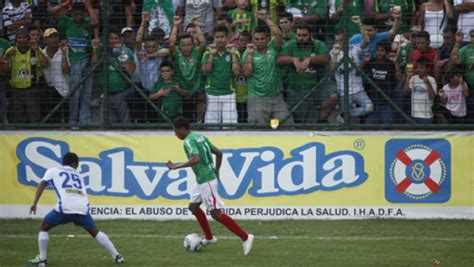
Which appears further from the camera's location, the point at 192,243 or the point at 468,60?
the point at 468,60

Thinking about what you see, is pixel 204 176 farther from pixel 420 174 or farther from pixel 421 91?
pixel 421 91

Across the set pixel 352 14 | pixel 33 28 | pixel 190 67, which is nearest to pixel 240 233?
pixel 190 67

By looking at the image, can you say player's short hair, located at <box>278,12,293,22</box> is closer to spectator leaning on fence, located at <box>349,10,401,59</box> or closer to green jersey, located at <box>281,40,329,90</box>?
green jersey, located at <box>281,40,329,90</box>

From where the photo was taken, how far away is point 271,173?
1667 centimetres

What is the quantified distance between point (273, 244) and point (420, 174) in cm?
397

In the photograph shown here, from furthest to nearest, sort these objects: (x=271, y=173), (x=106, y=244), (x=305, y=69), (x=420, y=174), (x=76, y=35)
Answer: (x=76, y=35) < (x=305, y=69) < (x=271, y=173) < (x=420, y=174) < (x=106, y=244)

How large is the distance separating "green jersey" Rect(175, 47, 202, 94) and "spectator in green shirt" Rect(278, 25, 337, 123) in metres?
1.50

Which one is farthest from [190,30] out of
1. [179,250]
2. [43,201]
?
[179,250]

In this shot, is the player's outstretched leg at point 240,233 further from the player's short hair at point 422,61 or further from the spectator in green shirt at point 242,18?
the player's short hair at point 422,61

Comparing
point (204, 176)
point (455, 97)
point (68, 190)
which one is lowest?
point (204, 176)

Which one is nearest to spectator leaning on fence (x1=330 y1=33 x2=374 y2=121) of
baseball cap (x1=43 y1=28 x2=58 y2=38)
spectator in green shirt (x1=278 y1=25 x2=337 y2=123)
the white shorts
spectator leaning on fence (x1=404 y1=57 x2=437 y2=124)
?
spectator in green shirt (x1=278 y1=25 x2=337 y2=123)

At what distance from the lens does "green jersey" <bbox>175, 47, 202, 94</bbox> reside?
17.0m

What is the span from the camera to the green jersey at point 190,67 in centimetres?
1697

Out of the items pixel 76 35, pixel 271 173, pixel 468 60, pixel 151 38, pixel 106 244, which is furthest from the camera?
pixel 76 35
